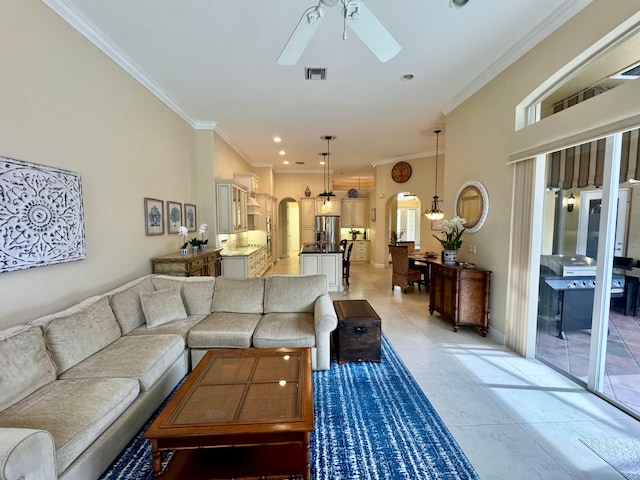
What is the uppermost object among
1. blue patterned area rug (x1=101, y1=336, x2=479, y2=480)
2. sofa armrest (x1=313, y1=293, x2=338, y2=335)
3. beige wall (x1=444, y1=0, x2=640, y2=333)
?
beige wall (x1=444, y1=0, x2=640, y2=333)

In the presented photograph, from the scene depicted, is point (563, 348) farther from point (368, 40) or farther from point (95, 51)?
point (95, 51)

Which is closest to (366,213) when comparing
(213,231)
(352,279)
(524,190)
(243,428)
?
(352,279)

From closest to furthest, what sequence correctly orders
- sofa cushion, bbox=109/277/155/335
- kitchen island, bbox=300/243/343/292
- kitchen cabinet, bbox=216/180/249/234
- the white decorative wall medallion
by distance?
the white decorative wall medallion, sofa cushion, bbox=109/277/155/335, kitchen cabinet, bbox=216/180/249/234, kitchen island, bbox=300/243/343/292

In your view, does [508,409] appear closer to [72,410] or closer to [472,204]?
[472,204]

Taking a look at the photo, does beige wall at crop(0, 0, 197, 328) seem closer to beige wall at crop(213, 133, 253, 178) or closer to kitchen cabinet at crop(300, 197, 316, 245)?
beige wall at crop(213, 133, 253, 178)

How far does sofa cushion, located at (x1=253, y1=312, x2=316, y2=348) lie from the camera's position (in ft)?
9.05

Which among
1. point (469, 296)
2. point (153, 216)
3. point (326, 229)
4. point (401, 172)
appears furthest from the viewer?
point (326, 229)

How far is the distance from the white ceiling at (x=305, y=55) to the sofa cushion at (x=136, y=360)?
2939mm

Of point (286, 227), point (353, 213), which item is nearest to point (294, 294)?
point (353, 213)

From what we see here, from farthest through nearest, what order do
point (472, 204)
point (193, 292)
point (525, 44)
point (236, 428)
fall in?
point (472, 204) → point (193, 292) → point (525, 44) → point (236, 428)

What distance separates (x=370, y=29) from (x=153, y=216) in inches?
138

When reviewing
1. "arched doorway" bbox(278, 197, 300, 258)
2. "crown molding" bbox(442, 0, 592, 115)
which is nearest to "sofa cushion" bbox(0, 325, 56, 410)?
"crown molding" bbox(442, 0, 592, 115)

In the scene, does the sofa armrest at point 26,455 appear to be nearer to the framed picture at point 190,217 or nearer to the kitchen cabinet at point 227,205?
the framed picture at point 190,217

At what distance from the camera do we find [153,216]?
3.88 metres
